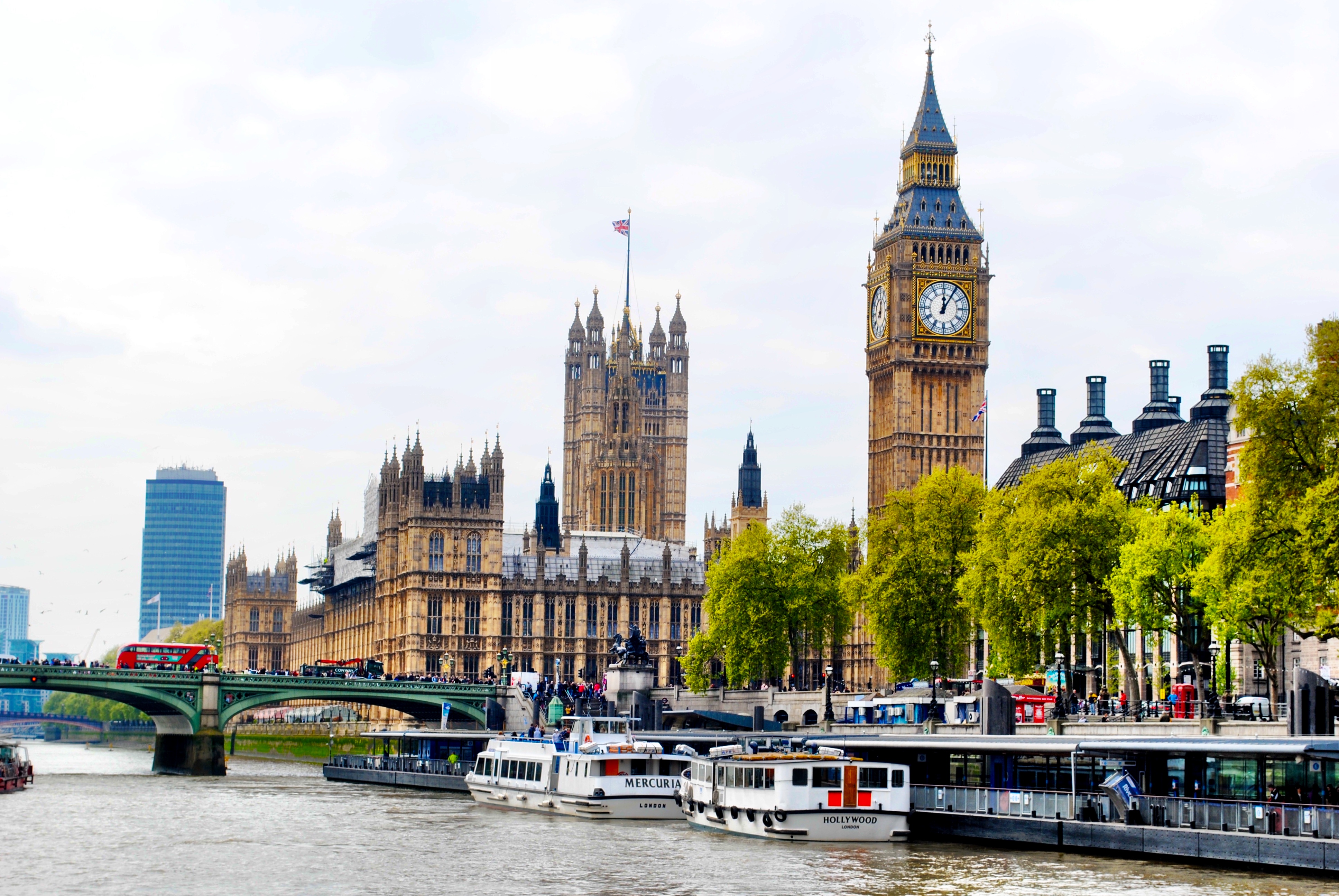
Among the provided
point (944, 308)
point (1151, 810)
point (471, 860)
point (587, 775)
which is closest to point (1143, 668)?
point (587, 775)

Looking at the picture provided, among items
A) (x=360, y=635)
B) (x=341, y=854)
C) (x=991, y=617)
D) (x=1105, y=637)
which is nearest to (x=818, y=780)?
(x=341, y=854)

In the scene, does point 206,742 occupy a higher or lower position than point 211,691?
lower

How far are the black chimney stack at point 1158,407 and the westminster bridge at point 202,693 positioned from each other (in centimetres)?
4483

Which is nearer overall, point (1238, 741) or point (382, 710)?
point (1238, 741)

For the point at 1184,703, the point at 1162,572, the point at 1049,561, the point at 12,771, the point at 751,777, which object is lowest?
the point at 12,771

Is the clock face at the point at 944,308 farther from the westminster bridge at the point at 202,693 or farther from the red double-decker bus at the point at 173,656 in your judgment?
the red double-decker bus at the point at 173,656

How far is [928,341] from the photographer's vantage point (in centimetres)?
15000

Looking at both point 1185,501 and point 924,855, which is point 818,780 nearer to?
point 924,855

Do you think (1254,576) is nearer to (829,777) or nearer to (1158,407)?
(829,777)

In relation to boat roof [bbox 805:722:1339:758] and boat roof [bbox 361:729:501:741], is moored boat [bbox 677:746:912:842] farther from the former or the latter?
boat roof [bbox 361:729:501:741]

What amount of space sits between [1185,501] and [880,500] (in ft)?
147

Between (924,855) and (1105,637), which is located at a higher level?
(1105,637)

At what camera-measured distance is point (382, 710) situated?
162m

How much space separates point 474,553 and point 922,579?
71.0 metres
